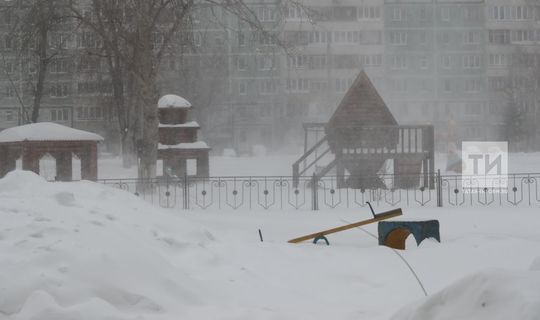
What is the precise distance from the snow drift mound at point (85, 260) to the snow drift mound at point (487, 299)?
2.87 m

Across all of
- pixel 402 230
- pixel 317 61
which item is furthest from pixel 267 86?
pixel 402 230

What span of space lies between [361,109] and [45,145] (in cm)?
1047

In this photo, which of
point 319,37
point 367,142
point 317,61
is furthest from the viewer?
point 317,61

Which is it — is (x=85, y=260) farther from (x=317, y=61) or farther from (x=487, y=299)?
(x=317, y=61)

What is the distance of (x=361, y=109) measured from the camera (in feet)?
78.1

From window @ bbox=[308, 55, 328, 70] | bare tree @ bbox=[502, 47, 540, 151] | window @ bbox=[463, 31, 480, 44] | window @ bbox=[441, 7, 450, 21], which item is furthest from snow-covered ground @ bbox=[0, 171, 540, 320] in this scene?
window @ bbox=[463, 31, 480, 44]

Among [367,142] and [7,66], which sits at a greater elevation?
[7,66]

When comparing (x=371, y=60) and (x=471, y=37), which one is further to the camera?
(x=471, y=37)

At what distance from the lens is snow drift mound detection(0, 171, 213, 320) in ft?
19.8

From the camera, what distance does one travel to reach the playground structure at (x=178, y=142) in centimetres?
2491

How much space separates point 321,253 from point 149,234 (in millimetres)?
2670

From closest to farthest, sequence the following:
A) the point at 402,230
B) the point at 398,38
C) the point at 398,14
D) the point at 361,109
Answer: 1. the point at 402,230
2. the point at 361,109
3. the point at 398,14
4. the point at 398,38

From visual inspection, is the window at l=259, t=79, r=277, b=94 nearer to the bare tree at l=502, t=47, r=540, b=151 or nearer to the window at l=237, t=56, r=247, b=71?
the window at l=237, t=56, r=247, b=71

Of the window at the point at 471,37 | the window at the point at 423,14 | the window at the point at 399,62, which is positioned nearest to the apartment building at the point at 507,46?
the window at the point at 471,37
